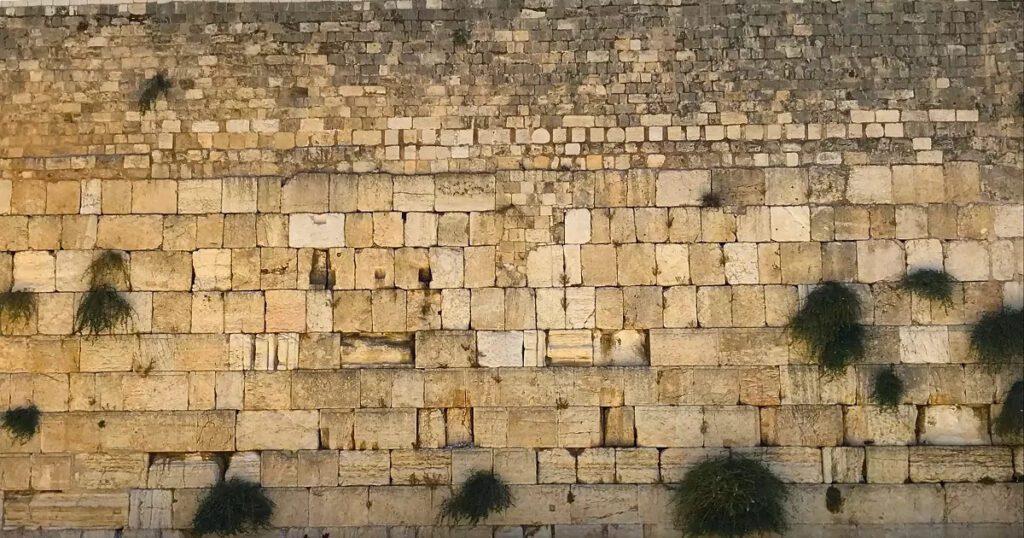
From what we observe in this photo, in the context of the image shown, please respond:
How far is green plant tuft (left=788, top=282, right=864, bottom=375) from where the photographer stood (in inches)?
239

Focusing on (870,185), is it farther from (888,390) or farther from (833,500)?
(833,500)

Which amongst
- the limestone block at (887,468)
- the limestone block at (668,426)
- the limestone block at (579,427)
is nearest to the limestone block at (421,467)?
the limestone block at (579,427)

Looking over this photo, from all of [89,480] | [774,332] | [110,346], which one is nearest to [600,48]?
[774,332]

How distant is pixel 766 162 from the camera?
6.34 meters

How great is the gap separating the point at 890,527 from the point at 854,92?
366 centimetres

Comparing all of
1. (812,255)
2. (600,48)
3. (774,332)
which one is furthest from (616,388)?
(600,48)

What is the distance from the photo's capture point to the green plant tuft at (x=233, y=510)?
599 centimetres

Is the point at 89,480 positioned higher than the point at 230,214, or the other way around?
the point at 230,214

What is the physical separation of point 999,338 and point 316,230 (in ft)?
18.8

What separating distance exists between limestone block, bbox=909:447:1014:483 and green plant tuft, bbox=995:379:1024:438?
0.71 ft

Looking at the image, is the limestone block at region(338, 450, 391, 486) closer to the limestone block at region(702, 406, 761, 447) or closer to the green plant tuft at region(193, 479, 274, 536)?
the green plant tuft at region(193, 479, 274, 536)

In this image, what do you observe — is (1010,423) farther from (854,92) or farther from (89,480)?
(89,480)

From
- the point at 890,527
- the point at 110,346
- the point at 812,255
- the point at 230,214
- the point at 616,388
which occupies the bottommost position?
the point at 890,527

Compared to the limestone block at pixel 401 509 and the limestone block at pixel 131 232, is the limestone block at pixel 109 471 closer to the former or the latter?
the limestone block at pixel 131 232
